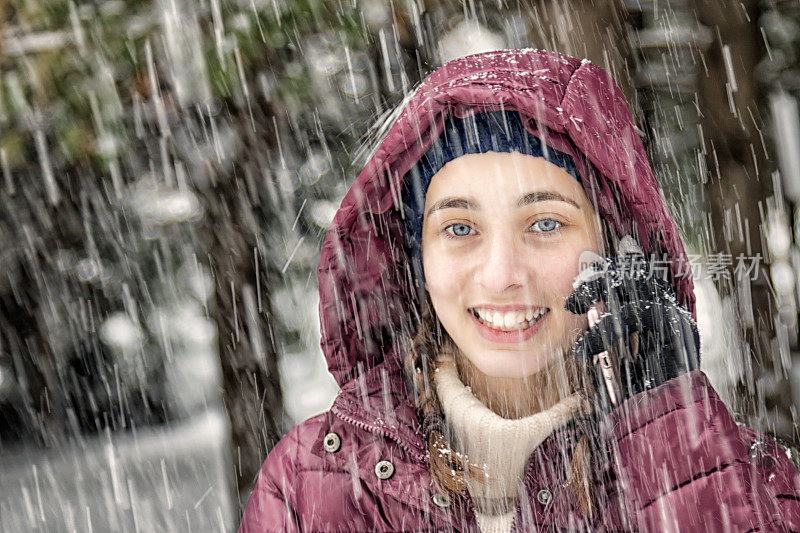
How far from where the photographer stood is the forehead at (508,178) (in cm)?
221

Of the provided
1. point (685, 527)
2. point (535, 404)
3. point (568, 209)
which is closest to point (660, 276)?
point (568, 209)

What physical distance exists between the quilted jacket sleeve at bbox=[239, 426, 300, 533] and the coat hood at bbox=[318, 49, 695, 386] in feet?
1.11

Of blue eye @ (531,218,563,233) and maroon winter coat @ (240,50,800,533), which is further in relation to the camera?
blue eye @ (531,218,563,233)

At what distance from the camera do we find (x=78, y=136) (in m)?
3.39

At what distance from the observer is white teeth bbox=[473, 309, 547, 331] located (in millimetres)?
2209

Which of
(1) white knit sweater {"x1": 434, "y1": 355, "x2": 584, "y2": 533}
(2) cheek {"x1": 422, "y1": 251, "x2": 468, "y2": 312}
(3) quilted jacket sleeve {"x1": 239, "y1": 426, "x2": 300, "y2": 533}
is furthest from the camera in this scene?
(3) quilted jacket sleeve {"x1": 239, "y1": 426, "x2": 300, "y2": 533}

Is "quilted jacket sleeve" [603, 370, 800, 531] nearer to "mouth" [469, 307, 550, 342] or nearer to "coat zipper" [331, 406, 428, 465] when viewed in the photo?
"mouth" [469, 307, 550, 342]

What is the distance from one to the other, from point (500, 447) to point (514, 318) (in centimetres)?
40

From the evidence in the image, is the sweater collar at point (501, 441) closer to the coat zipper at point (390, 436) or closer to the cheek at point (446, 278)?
the coat zipper at point (390, 436)

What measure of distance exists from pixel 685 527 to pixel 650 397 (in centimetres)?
35

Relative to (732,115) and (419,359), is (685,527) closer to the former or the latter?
(419,359)

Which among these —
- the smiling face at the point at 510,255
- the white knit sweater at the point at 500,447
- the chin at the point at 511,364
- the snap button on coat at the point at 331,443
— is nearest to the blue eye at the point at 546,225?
the smiling face at the point at 510,255

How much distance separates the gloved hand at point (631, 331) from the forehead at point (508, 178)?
0.28 m

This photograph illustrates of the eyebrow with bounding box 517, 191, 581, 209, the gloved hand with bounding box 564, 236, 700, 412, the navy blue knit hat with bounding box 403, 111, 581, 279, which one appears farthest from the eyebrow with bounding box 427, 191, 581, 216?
the gloved hand with bounding box 564, 236, 700, 412
